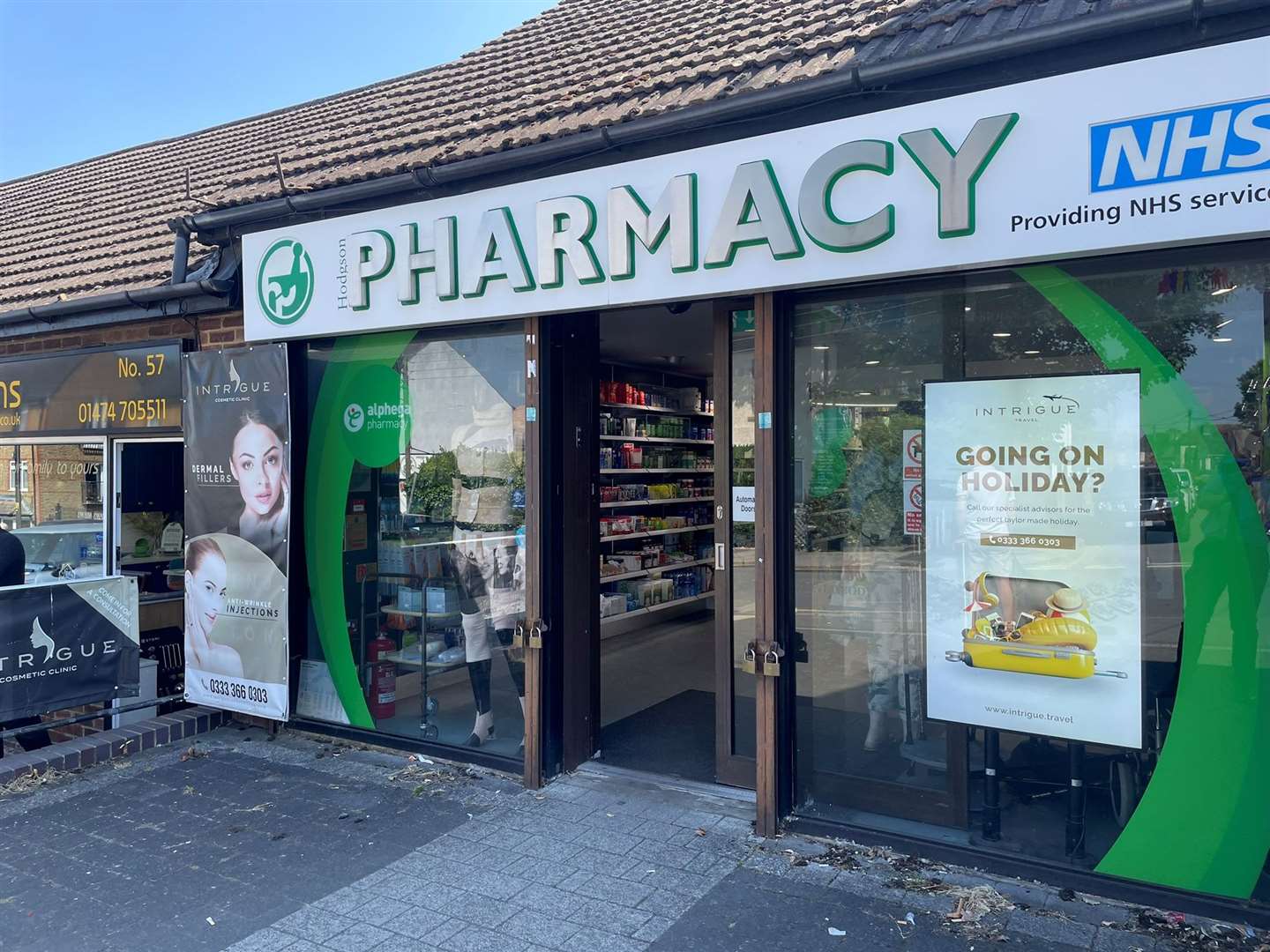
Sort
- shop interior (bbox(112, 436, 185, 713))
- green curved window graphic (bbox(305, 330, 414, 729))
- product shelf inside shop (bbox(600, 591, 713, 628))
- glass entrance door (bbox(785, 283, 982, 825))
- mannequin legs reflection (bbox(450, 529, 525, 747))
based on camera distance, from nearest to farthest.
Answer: glass entrance door (bbox(785, 283, 982, 825)), mannequin legs reflection (bbox(450, 529, 525, 747)), green curved window graphic (bbox(305, 330, 414, 729)), shop interior (bbox(112, 436, 185, 713)), product shelf inside shop (bbox(600, 591, 713, 628))

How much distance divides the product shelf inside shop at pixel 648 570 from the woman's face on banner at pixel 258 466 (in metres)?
4.19

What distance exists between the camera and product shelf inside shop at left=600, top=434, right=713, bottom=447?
10.4 metres

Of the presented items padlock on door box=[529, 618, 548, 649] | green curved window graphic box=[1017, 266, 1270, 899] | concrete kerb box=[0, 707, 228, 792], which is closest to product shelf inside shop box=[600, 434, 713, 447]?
padlock on door box=[529, 618, 548, 649]

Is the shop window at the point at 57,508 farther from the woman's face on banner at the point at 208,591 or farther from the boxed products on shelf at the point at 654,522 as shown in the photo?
the boxed products on shelf at the point at 654,522

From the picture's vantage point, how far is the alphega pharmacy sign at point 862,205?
357 cm

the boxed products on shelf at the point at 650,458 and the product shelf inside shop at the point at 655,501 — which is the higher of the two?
the boxed products on shelf at the point at 650,458

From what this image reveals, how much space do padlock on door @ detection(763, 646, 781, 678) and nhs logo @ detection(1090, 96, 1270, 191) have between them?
2559 millimetres

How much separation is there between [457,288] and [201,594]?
10.1ft

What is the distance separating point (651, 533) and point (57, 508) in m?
6.11

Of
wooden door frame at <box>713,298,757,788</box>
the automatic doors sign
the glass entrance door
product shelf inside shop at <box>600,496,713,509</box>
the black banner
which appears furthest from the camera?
product shelf inside shop at <box>600,496,713,509</box>

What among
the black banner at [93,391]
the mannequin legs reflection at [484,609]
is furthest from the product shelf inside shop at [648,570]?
the black banner at [93,391]

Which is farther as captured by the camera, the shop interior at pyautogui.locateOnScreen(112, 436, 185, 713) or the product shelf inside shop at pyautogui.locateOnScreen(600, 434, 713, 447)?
the product shelf inside shop at pyautogui.locateOnScreen(600, 434, 713, 447)

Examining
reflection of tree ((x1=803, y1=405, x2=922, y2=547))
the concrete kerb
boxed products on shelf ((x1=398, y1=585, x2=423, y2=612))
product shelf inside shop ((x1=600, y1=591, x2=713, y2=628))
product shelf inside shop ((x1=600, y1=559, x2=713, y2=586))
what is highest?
reflection of tree ((x1=803, y1=405, x2=922, y2=547))

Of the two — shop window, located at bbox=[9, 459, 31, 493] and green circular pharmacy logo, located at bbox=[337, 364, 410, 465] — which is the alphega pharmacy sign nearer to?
green circular pharmacy logo, located at bbox=[337, 364, 410, 465]
